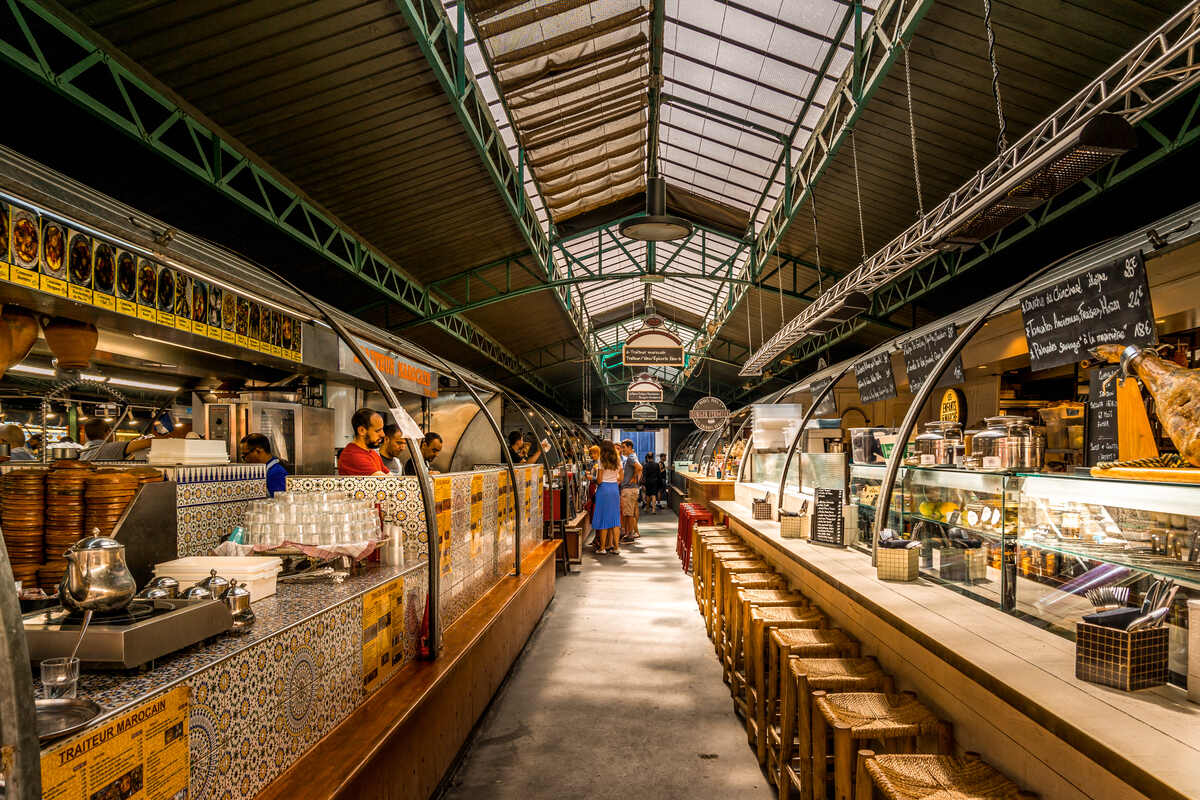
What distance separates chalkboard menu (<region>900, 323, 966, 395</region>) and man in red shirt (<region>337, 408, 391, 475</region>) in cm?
418

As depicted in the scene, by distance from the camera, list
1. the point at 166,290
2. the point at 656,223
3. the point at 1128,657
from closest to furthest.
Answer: the point at 1128,657
the point at 166,290
the point at 656,223

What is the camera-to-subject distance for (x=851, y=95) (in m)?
5.18

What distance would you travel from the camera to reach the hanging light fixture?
6.78m

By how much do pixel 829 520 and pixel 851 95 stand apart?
10.4 ft

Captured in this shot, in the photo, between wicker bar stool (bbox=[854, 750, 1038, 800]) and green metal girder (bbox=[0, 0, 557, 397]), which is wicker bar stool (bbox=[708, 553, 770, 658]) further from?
green metal girder (bbox=[0, 0, 557, 397])

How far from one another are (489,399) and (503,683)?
8701 mm

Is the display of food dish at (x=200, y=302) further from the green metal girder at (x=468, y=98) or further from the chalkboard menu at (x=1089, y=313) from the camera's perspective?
the chalkboard menu at (x=1089, y=313)

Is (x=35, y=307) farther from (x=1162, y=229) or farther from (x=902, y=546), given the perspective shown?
(x=1162, y=229)

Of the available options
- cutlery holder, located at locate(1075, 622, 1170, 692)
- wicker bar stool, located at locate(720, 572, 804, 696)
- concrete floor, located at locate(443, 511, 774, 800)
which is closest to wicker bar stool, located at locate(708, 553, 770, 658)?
wicker bar stool, located at locate(720, 572, 804, 696)

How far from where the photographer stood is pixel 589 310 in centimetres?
1723

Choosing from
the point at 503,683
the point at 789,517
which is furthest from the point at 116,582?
the point at 789,517

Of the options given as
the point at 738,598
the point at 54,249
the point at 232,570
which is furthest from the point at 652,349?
the point at 232,570

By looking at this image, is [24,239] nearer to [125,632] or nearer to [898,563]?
[125,632]

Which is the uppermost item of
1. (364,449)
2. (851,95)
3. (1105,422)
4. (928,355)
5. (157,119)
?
(851,95)
